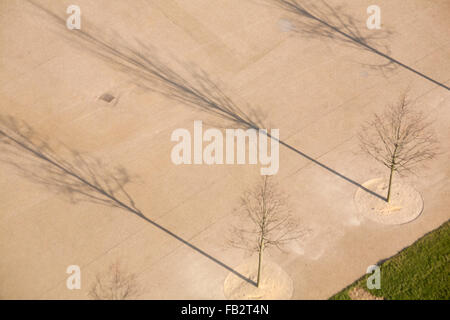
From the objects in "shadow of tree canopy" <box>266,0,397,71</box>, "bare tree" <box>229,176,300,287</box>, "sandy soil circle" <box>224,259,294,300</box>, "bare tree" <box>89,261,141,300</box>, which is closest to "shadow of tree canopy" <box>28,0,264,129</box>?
"bare tree" <box>229,176,300,287</box>

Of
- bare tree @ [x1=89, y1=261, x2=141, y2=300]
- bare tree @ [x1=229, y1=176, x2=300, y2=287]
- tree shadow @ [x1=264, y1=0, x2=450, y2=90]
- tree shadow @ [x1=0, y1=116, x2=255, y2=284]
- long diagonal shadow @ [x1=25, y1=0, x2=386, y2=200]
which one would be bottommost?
bare tree @ [x1=89, y1=261, x2=141, y2=300]

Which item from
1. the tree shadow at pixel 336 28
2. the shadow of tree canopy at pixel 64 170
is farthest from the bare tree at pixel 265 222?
the tree shadow at pixel 336 28

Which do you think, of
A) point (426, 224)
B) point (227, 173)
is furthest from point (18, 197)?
point (426, 224)

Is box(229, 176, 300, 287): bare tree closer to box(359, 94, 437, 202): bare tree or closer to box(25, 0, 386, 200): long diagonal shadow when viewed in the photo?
box(25, 0, 386, 200): long diagonal shadow

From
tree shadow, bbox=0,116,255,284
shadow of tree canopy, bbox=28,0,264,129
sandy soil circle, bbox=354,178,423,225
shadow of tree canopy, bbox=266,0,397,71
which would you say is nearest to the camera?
sandy soil circle, bbox=354,178,423,225

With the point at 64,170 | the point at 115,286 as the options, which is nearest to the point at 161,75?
the point at 64,170

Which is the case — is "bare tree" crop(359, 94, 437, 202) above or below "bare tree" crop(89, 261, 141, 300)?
above

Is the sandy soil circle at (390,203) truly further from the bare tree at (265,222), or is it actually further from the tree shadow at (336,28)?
the tree shadow at (336,28)
